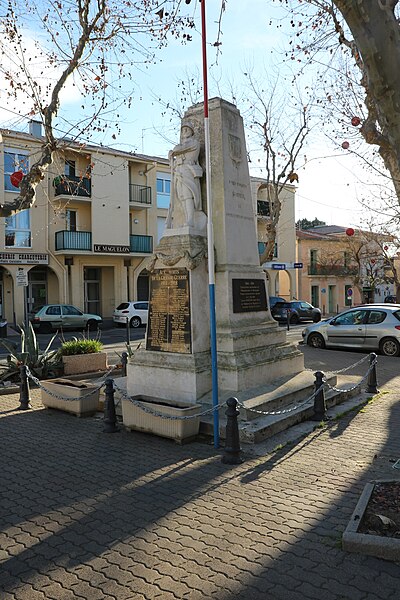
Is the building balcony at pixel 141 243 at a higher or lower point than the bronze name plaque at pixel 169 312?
higher

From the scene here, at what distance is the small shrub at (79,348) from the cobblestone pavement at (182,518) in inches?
185

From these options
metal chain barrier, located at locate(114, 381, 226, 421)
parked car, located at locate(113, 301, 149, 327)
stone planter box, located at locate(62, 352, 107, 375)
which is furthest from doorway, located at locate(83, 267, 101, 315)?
metal chain barrier, located at locate(114, 381, 226, 421)

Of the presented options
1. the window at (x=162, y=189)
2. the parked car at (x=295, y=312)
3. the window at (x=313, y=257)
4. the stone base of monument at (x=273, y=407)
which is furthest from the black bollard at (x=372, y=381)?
the window at (x=313, y=257)

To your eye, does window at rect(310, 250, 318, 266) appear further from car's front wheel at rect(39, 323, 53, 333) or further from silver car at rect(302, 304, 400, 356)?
silver car at rect(302, 304, 400, 356)

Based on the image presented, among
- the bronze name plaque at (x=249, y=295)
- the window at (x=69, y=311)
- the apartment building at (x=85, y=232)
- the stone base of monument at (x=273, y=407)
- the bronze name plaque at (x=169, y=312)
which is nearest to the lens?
the stone base of monument at (x=273, y=407)

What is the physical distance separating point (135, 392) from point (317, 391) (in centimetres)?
295

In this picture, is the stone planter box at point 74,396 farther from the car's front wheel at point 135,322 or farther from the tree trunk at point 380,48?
the car's front wheel at point 135,322

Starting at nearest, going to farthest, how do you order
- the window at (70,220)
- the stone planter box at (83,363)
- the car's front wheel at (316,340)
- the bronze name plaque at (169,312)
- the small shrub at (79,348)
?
the bronze name plaque at (169,312) < the stone planter box at (83,363) < the small shrub at (79,348) < the car's front wheel at (316,340) < the window at (70,220)

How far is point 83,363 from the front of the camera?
11859 mm

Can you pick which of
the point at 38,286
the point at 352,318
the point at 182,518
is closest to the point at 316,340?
the point at 352,318

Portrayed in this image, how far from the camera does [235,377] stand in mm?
7703

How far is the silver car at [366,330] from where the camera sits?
15.8 meters

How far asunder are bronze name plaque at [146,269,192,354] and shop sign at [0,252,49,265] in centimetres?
2041

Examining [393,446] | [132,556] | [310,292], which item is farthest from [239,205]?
[310,292]
